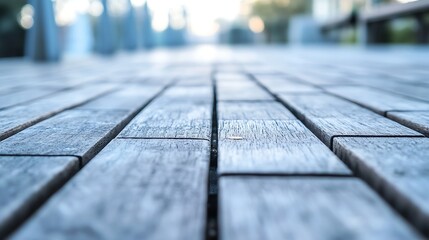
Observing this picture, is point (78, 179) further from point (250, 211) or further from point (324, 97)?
point (324, 97)

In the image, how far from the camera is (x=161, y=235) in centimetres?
43

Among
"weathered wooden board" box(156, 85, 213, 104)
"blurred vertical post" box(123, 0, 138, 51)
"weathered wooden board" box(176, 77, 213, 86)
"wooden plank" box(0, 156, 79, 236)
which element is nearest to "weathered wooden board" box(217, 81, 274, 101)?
"weathered wooden board" box(156, 85, 213, 104)

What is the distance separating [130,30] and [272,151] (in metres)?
7.32

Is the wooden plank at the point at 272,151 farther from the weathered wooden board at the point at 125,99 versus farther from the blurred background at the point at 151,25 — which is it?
the blurred background at the point at 151,25

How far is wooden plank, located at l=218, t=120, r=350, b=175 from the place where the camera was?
0.62m

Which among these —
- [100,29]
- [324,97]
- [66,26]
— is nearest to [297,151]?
[324,97]

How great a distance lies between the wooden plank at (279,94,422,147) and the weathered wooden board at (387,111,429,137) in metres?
0.03

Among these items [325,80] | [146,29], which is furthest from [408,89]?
[146,29]

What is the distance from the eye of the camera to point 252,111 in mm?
1191

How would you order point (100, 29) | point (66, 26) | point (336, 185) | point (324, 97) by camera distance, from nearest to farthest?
point (336, 185) → point (324, 97) → point (100, 29) → point (66, 26)

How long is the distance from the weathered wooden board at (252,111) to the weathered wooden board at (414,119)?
0.25 meters

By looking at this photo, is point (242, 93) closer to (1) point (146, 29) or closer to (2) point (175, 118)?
(2) point (175, 118)

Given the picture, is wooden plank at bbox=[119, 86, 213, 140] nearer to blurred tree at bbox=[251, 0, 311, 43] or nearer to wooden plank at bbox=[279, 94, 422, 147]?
wooden plank at bbox=[279, 94, 422, 147]

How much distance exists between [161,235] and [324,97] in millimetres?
1145
